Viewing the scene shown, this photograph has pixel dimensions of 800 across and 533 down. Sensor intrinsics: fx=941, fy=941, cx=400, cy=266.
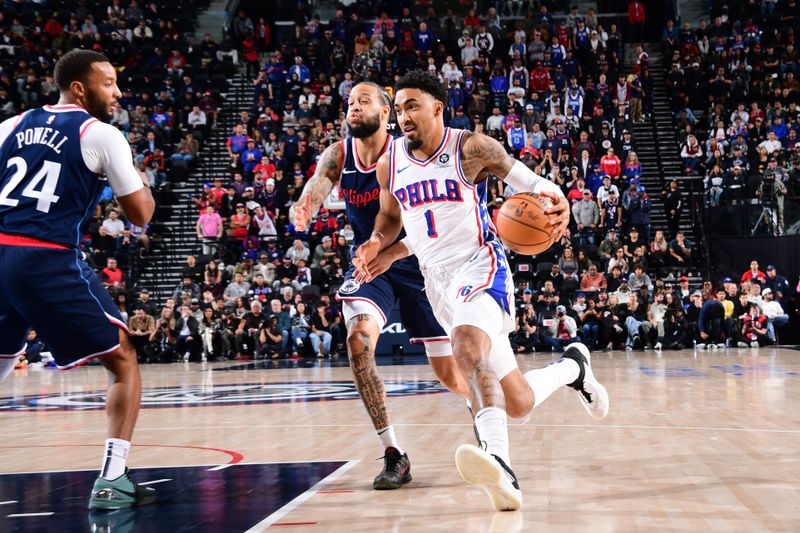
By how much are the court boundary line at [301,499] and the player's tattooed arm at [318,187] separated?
138cm

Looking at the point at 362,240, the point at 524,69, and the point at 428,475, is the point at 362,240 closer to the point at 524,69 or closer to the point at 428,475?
the point at 428,475

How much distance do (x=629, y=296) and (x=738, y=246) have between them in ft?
9.49

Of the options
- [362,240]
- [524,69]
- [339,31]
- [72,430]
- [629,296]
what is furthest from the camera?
[339,31]

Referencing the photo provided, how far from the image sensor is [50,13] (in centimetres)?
→ 2638

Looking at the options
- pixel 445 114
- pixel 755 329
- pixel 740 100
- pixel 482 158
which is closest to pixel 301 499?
pixel 482 158

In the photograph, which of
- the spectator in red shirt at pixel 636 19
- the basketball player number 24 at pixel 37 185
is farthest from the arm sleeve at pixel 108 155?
the spectator in red shirt at pixel 636 19

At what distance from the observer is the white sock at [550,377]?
5070 mm

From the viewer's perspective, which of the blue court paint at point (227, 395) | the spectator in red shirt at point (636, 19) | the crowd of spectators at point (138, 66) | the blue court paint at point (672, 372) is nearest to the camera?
the blue court paint at point (227, 395)

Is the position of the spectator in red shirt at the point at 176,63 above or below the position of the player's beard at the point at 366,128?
above

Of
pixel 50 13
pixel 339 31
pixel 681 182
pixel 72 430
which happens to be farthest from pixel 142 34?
pixel 72 430

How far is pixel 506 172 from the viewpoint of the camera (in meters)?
4.91

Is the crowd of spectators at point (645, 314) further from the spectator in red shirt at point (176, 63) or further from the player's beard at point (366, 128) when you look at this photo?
the spectator in red shirt at point (176, 63)

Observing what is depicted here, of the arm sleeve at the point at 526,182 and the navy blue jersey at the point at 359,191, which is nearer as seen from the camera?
the arm sleeve at the point at 526,182

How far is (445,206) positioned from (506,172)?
1.21 feet
